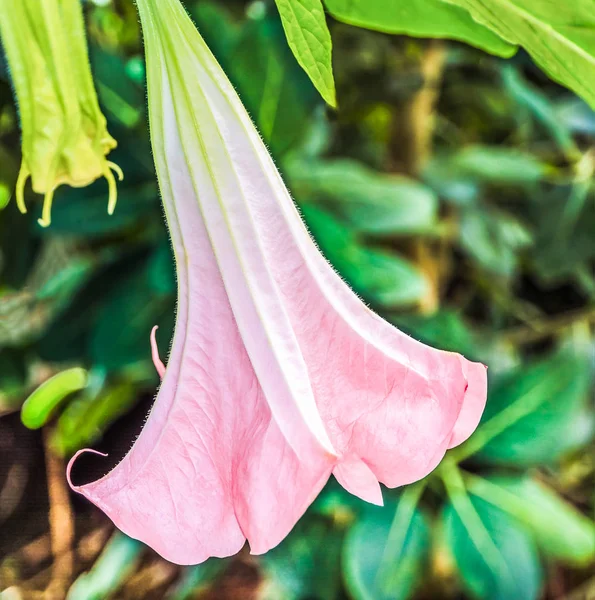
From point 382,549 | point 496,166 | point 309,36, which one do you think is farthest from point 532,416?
point 309,36

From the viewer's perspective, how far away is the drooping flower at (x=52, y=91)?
0.54ft

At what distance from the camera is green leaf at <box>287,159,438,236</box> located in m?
0.41

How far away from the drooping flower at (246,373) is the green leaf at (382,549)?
0.28m

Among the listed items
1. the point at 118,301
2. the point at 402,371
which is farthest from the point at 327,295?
the point at 118,301

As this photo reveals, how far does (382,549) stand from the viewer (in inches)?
16.2

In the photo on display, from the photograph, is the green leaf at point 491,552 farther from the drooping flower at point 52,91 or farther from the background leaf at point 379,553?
the drooping flower at point 52,91

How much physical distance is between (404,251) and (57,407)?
321 mm

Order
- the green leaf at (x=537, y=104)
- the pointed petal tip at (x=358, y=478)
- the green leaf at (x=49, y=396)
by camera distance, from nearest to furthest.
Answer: the pointed petal tip at (x=358, y=478), the green leaf at (x=49, y=396), the green leaf at (x=537, y=104)

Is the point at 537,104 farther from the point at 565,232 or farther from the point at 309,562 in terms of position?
the point at 309,562

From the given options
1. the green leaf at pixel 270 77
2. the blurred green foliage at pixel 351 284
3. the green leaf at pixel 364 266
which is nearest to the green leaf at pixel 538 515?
the blurred green foliage at pixel 351 284

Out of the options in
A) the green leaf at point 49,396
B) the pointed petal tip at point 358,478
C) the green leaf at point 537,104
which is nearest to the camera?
the pointed petal tip at point 358,478

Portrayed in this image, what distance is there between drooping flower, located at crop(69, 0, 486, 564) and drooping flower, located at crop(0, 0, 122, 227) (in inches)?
1.2

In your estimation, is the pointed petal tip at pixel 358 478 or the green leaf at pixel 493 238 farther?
the green leaf at pixel 493 238

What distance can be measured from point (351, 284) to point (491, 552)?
18cm
